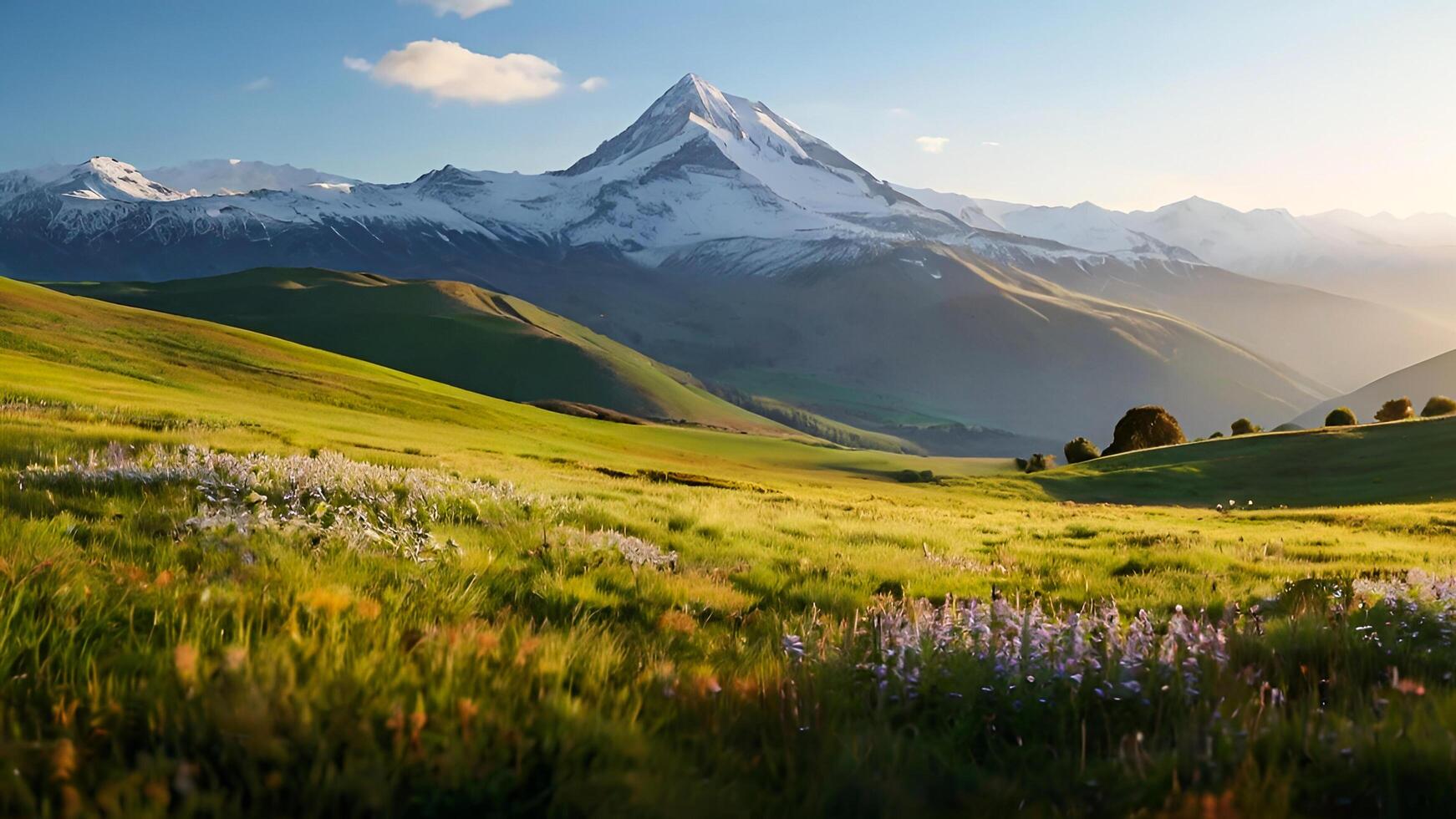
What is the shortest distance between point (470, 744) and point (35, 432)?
53.6 ft

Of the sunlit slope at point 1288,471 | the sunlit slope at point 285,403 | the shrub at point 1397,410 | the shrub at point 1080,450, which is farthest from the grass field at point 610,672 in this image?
the shrub at point 1080,450

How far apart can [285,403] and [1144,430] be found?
88.7 m

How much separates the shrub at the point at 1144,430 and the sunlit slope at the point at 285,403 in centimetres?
1672

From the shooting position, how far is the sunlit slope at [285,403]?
30797 millimetres

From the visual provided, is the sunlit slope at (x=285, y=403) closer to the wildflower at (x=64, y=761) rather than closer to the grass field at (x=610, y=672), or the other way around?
the grass field at (x=610, y=672)

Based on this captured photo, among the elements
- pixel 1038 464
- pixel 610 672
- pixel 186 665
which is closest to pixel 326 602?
pixel 186 665

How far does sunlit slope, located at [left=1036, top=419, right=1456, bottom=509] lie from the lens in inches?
1914

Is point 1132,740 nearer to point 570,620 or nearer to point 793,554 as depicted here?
point 570,620

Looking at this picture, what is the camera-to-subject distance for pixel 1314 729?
3.01 m

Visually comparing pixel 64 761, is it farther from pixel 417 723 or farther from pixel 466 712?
pixel 466 712

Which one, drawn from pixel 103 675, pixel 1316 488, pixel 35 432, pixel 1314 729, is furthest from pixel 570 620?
pixel 1316 488

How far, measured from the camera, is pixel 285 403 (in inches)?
2244

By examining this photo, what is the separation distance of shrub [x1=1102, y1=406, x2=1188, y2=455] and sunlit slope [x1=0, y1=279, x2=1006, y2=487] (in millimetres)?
16723

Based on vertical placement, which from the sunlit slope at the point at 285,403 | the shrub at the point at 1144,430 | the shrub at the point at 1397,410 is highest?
the shrub at the point at 1397,410
